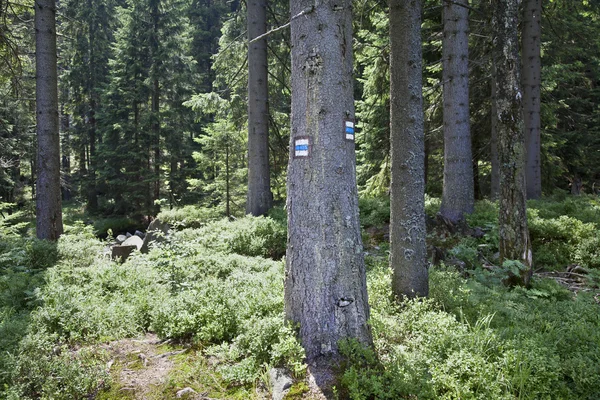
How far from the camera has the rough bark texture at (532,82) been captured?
10.3 metres

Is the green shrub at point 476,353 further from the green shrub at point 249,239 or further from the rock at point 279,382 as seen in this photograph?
the green shrub at point 249,239

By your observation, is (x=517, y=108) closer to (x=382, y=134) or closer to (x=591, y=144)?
(x=382, y=134)

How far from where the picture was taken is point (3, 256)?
697 centimetres

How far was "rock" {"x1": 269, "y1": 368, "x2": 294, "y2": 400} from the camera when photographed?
2.94 m

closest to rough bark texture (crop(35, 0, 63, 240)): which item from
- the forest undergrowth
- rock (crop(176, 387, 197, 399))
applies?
the forest undergrowth

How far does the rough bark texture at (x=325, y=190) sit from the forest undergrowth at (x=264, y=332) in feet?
0.72

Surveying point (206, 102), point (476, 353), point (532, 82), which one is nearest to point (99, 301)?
point (476, 353)

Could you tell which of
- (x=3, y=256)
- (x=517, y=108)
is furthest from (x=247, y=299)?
(x=3, y=256)

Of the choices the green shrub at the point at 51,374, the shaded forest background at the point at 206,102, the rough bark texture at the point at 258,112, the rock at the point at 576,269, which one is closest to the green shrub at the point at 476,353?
the green shrub at the point at 51,374

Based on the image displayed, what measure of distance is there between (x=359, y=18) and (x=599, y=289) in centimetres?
551

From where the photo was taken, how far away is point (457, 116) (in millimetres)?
8641

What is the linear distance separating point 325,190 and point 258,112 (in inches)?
309

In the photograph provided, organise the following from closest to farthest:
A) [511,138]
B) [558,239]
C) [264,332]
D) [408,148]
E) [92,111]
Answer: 1. [264,332]
2. [408,148]
3. [511,138]
4. [558,239]
5. [92,111]

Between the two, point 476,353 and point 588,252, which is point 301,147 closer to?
point 476,353
